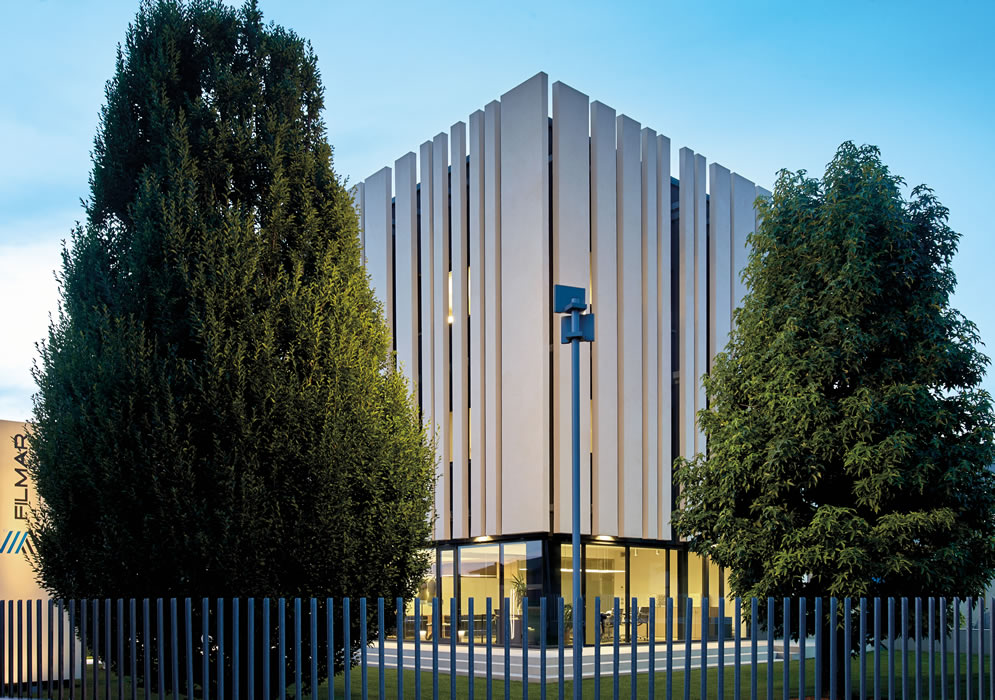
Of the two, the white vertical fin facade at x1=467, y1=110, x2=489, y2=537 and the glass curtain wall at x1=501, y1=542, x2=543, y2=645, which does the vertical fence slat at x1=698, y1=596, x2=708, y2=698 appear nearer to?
the glass curtain wall at x1=501, y1=542, x2=543, y2=645

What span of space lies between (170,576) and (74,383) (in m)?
2.66

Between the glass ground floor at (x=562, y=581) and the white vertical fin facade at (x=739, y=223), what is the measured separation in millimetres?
9971

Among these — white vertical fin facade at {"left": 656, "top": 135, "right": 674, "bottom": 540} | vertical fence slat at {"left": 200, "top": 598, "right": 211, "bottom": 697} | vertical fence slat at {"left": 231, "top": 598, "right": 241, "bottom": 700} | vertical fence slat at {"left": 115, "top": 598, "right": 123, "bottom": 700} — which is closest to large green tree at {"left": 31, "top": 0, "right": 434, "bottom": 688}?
vertical fence slat at {"left": 200, "top": 598, "right": 211, "bottom": 697}

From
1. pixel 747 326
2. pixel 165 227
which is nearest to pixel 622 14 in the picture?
pixel 747 326

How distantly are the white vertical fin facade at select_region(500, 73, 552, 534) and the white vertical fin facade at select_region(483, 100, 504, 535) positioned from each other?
237 millimetres

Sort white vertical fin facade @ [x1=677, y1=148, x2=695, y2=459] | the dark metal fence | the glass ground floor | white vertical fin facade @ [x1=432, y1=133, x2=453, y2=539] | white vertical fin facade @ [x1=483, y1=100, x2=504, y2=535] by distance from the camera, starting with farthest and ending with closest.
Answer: white vertical fin facade @ [x1=677, y1=148, x2=695, y2=459], white vertical fin facade @ [x1=432, y1=133, x2=453, y2=539], white vertical fin facade @ [x1=483, y1=100, x2=504, y2=535], the glass ground floor, the dark metal fence

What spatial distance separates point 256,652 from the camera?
442 inches

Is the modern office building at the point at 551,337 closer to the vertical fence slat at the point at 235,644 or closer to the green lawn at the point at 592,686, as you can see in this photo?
the green lawn at the point at 592,686

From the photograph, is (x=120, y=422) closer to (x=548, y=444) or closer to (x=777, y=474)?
(x=777, y=474)

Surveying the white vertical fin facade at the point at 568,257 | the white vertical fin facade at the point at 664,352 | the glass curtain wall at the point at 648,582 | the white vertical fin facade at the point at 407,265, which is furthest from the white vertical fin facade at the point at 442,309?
the white vertical fin facade at the point at 664,352

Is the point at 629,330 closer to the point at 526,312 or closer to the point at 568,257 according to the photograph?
the point at 568,257

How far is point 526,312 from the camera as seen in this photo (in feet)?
97.8

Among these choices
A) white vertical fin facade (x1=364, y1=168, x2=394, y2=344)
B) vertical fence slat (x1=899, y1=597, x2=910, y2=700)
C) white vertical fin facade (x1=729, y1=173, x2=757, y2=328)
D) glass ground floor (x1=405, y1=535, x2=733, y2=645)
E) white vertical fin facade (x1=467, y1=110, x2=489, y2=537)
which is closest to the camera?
vertical fence slat (x1=899, y1=597, x2=910, y2=700)

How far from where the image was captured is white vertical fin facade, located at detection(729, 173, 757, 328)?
119ft
